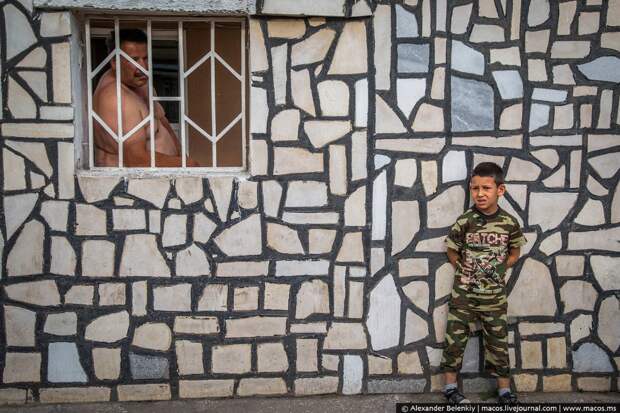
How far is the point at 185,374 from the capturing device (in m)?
3.64

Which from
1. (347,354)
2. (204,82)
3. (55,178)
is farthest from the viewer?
(204,82)

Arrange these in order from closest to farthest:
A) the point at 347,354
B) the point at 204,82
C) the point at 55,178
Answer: the point at 55,178, the point at 347,354, the point at 204,82

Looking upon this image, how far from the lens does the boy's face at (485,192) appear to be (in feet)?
11.3

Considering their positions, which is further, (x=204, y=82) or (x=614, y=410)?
(x=204, y=82)

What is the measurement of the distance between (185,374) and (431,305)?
5.31 ft

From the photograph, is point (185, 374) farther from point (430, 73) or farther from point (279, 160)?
point (430, 73)

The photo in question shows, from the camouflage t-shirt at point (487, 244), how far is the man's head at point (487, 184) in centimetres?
10

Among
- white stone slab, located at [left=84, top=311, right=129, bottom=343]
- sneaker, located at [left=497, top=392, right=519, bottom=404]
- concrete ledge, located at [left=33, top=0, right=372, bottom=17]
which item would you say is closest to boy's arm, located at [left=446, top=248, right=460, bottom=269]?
sneaker, located at [left=497, top=392, right=519, bottom=404]

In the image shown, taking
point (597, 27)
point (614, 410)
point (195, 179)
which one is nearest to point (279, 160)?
point (195, 179)

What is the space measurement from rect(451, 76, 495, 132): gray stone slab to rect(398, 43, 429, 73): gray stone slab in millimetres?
217

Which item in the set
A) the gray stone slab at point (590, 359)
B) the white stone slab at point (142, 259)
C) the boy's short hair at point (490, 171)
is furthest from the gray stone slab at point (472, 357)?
the white stone slab at point (142, 259)

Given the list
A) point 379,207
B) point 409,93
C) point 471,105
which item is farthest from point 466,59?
point 379,207

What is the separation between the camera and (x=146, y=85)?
374cm

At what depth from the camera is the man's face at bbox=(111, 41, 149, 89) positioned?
360 cm
